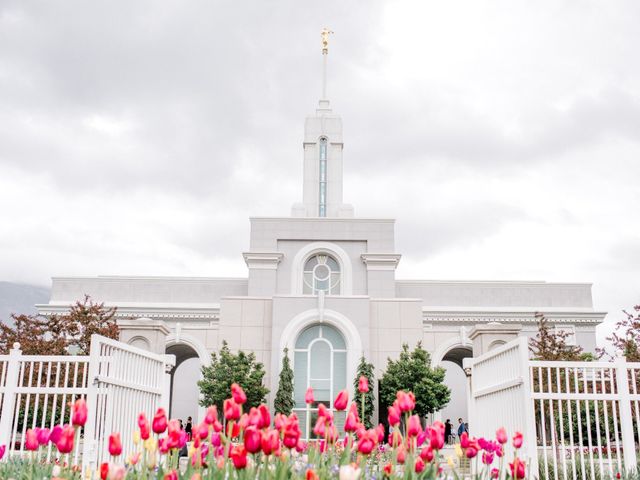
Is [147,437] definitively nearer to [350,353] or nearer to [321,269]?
[350,353]

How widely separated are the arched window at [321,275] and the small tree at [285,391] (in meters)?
6.75

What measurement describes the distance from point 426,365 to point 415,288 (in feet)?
39.5

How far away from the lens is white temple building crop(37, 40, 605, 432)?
23078 mm

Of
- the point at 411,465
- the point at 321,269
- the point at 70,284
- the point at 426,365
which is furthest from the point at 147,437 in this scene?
the point at 70,284

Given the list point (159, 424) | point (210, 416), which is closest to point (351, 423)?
point (210, 416)

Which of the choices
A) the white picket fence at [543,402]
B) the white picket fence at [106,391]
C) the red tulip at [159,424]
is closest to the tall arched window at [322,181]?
the white picket fence at [106,391]

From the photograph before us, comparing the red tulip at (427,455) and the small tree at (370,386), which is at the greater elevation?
the small tree at (370,386)

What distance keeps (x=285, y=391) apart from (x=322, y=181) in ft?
49.9

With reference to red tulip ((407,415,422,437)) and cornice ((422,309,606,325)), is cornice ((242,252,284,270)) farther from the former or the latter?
red tulip ((407,415,422,437))

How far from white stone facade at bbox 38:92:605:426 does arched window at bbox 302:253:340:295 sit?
0.04 m

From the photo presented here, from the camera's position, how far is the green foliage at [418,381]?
2119cm

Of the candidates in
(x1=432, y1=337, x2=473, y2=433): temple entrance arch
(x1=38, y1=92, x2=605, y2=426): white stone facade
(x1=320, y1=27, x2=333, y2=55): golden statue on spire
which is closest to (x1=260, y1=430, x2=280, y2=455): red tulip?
(x1=38, y1=92, x2=605, y2=426): white stone facade

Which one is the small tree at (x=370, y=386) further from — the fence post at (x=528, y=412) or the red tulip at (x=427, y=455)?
the red tulip at (x=427, y=455)

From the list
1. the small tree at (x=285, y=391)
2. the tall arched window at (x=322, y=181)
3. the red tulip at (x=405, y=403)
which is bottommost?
the red tulip at (x=405, y=403)
